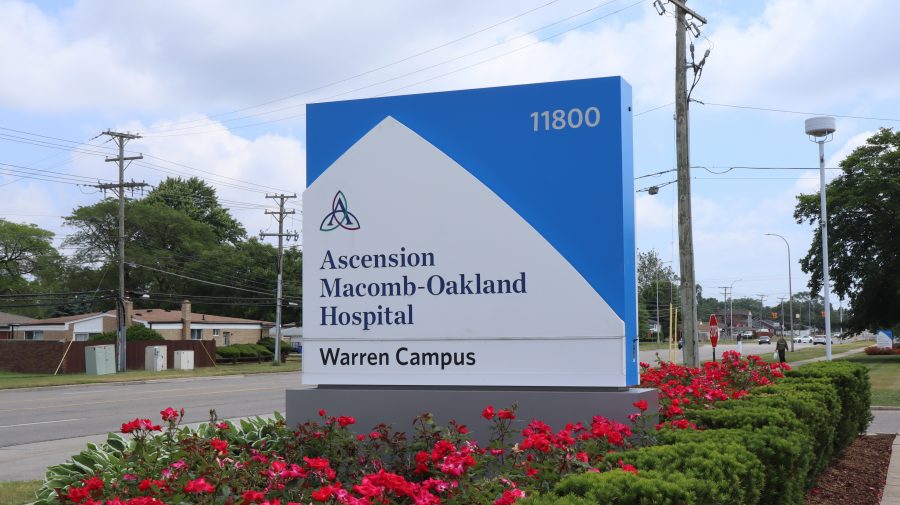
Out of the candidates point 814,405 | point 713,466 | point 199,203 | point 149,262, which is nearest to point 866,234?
point 814,405

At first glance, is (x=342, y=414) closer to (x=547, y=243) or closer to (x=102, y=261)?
(x=547, y=243)

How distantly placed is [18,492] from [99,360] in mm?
36057

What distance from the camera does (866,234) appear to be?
48.2 m

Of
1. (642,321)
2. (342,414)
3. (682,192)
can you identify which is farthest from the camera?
(642,321)

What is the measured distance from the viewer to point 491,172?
244 inches

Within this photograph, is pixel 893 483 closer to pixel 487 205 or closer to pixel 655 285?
pixel 487 205

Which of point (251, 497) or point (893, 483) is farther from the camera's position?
Answer: point (893, 483)

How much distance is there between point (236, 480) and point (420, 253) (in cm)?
232

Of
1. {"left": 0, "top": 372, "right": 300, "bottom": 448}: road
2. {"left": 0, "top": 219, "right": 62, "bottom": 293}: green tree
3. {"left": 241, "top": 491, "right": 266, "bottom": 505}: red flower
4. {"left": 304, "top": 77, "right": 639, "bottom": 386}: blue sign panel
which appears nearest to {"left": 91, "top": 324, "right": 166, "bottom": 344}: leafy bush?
{"left": 0, "top": 372, "right": 300, "bottom": 448}: road

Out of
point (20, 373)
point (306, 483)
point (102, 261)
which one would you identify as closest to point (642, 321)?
point (102, 261)

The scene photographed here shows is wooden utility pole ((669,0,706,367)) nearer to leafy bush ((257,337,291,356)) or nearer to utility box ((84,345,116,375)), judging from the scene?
utility box ((84,345,116,375))

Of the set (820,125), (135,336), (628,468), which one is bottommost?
(135,336)

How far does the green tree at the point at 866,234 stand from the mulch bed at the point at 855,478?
38.9 m

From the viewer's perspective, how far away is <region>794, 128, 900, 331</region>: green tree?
46469 millimetres
